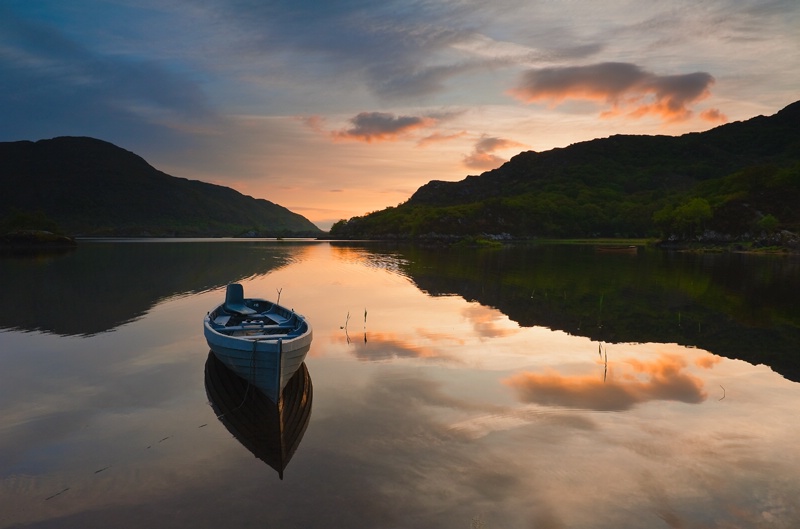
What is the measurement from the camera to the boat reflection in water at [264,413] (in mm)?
11969

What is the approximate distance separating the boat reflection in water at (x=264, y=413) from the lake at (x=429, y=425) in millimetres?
192

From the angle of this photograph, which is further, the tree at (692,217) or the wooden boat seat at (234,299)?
the tree at (692,217)

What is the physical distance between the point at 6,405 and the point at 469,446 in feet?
47.9

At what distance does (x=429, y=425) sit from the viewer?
1347 cm

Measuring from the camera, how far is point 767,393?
16.2 metres

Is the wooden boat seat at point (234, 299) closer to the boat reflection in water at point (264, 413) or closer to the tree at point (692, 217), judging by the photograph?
the boat reflection in water at point (264, 413)

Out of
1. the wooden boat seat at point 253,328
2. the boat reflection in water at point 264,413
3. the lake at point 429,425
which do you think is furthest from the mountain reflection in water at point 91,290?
the boat reflection in water at point 264,413

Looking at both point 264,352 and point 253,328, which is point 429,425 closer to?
point 264,352

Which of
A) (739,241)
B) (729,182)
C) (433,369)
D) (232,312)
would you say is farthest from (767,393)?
(729,182)

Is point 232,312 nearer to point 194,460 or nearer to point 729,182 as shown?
point 194,460

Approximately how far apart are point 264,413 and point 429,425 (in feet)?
16.0

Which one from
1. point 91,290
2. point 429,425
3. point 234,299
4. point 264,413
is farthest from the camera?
point 91,290

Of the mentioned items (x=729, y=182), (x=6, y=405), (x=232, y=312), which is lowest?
(x=6, y=405)

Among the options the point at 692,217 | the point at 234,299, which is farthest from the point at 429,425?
the point at 692,217
